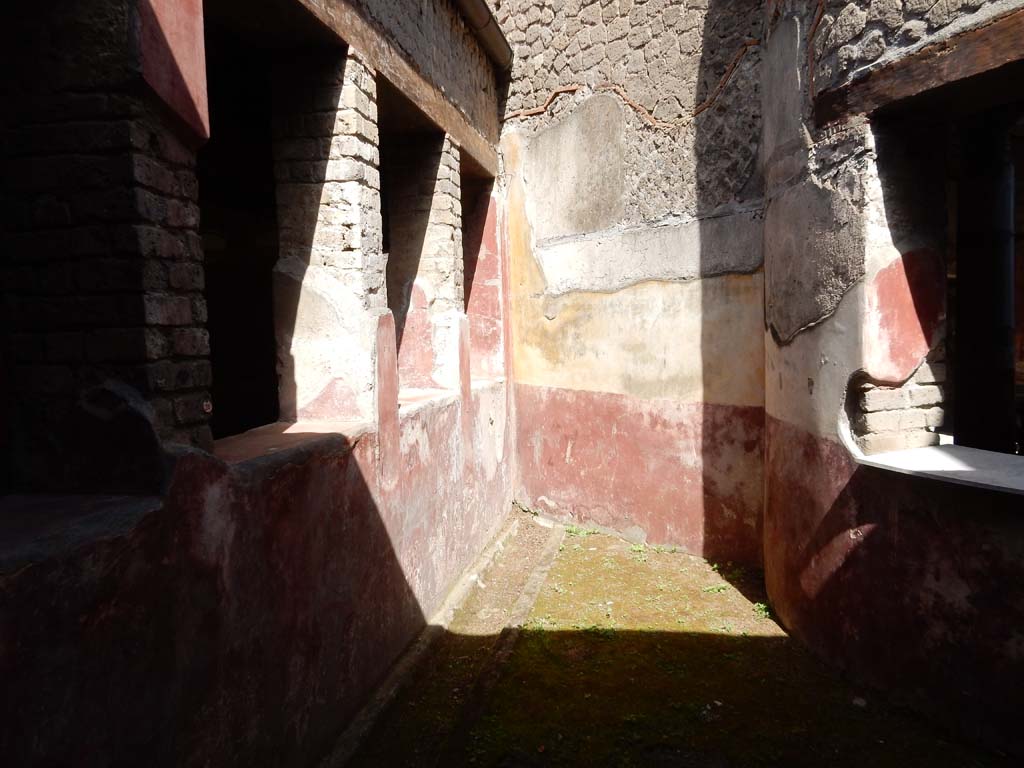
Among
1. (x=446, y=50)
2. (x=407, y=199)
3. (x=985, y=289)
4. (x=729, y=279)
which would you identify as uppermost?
(x=446, y=50)

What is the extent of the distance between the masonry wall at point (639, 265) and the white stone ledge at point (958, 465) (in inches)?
52.9

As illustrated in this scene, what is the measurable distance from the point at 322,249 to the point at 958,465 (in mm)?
2946

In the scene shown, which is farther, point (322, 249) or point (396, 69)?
point (396, 69)

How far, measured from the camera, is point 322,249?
3.11 metres

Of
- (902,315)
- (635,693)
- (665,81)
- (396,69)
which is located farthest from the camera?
(665,81)

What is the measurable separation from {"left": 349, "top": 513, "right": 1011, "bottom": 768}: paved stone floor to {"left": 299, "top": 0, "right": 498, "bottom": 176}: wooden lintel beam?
302cm

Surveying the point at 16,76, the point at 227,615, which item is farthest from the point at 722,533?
the point at 16,76

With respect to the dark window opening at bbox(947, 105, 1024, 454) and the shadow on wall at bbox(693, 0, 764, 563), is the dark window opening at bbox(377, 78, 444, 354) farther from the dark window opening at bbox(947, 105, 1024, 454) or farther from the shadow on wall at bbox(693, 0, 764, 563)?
the dark window opening at bbox(947, 105, 1024, 454)

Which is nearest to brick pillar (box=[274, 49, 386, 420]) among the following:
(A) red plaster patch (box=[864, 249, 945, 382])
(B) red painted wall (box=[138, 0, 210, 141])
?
(B) red painted wall (box=[138, 0, 210, 141])

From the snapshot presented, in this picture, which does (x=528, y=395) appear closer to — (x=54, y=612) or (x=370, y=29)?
(x=370, y=29)

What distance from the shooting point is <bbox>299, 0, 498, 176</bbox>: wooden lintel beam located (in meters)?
2.88

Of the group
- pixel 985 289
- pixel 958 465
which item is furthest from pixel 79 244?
pixel 985 289

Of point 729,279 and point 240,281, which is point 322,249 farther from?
point 240,281

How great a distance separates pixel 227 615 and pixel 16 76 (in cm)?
171
